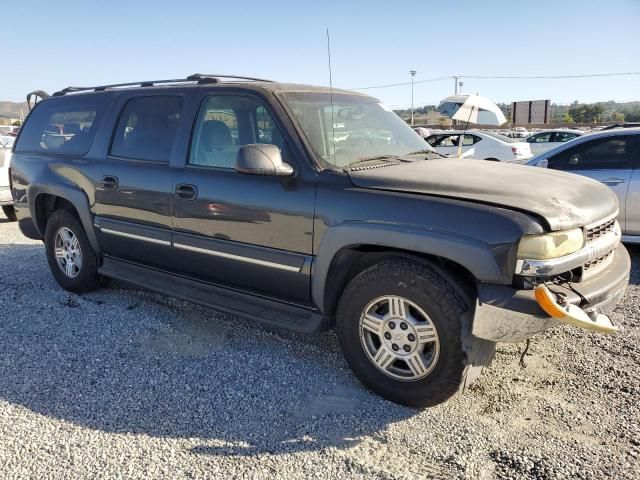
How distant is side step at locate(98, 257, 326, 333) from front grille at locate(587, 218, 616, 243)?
166cm

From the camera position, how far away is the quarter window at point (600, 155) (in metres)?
6.12

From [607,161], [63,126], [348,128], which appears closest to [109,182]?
[63,126]

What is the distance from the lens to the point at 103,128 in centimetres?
470

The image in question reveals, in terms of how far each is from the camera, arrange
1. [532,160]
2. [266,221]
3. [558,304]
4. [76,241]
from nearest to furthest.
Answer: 1. [558,304]
2. [266,221]
3. [76,241]
4. [532,160]

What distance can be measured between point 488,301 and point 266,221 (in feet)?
4.97

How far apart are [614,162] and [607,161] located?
8cm

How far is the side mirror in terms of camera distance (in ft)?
10.6

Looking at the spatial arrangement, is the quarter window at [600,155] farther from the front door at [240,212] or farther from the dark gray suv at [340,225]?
the front door at [240,212]

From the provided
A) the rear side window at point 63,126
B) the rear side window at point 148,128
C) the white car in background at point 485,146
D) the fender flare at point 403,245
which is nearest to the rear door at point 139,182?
the rear side window at point 148,128

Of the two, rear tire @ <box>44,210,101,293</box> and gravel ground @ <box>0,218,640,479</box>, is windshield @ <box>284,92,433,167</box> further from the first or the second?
rear tire @ <box>44,210,101,293</box>

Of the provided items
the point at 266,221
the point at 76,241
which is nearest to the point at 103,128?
the point at 76,241

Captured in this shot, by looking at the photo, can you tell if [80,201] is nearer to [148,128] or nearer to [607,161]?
[148,128]

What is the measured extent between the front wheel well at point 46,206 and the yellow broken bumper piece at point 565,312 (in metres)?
4.30

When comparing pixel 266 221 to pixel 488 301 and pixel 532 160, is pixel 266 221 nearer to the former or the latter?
pixel 488 301
